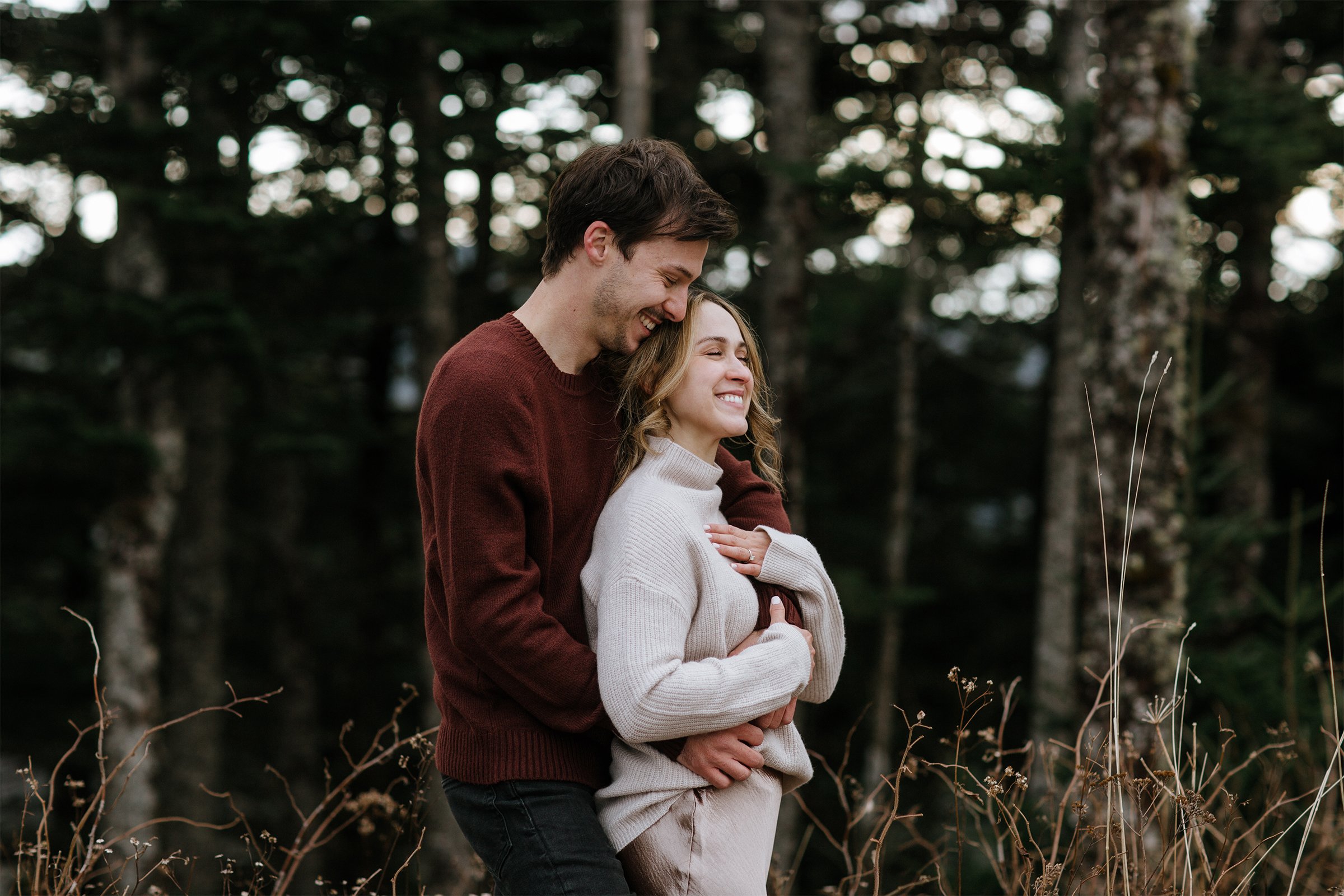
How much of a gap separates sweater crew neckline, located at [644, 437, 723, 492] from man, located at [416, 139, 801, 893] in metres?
0.11

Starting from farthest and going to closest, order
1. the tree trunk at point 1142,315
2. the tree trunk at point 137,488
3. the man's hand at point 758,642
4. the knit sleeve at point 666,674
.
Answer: the tree trunk at point 137,488, the tree trunk at point 1142,315, the man's hand at point 758,642, the knit sleeve at point 666,674

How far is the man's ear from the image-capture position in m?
2.33

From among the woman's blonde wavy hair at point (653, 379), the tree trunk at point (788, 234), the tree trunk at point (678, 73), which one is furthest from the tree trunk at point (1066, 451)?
the woman's blonde wavy hair at point (653, 379)

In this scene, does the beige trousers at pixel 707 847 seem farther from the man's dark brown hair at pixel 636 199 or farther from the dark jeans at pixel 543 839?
the man's dark brown hair at pixel 636 199

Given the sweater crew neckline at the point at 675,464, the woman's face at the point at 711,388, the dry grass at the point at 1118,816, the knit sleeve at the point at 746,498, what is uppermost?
the woman's face at the point at 711,388

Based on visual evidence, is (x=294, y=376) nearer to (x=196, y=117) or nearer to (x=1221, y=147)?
(x=196, y=117)

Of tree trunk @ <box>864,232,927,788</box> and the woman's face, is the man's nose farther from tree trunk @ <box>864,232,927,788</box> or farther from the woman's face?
tree trunk @ <box>864,232,927,788</box>

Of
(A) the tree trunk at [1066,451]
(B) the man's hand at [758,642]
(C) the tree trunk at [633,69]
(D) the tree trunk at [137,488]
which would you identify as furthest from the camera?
(A) the tree trunk at [1066,451]

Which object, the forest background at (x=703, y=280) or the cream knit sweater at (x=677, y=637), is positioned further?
the forest background at (x=703, y=280)

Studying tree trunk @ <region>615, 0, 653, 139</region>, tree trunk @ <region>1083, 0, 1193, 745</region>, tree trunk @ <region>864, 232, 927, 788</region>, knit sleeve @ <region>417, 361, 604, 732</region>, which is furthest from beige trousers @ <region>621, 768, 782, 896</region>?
tree trunk @ <region>864, 232, 927, 788</region>

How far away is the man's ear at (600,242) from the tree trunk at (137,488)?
27.1 feet

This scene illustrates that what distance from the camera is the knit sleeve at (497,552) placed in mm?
1999

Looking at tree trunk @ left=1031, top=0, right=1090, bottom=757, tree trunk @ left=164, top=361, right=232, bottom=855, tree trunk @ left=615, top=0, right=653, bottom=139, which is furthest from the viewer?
tree trunk @ left=164, top=361, right=232, bottom=855

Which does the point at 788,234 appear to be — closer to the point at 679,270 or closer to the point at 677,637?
the point at 679,270
